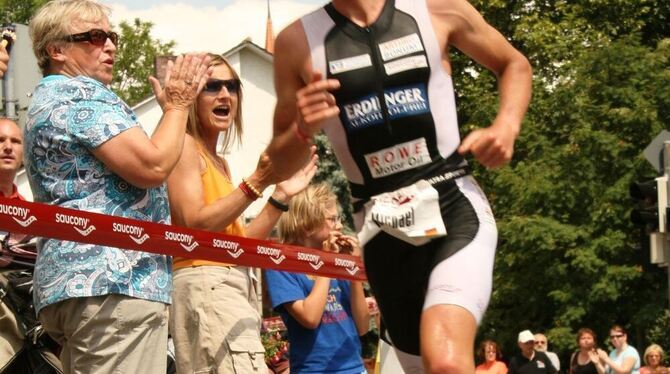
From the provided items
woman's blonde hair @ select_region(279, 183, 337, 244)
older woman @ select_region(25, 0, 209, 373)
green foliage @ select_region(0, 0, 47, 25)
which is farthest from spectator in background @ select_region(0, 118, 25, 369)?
green foliage @ select_region(0, 0, 47, 25)

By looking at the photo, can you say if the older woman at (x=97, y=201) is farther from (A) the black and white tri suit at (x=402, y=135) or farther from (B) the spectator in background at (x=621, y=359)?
(B) the spectator in background at (x=621, y=359)

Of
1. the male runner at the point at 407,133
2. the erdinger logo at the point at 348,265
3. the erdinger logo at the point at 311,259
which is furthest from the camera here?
the erdinger logo at the point at 348,265

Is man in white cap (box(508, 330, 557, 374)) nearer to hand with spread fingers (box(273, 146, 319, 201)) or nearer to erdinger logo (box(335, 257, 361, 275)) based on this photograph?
erdinger logo (box(335, 257, 361, 275))

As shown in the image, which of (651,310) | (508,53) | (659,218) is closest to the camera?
(508,53)

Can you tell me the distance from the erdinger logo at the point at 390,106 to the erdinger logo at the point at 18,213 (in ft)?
6.14

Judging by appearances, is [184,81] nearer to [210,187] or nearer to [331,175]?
[210,187]

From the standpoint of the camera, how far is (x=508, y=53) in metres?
5.82

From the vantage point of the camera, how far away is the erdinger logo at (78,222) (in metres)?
5.97

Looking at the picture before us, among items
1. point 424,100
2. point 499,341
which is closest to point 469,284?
point 424,100

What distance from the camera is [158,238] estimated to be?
673cm

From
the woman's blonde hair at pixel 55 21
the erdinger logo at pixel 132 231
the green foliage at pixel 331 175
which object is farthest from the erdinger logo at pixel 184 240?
the green foliage at pixel 331 175

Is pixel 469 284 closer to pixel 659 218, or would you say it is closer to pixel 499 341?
pixel 659 218

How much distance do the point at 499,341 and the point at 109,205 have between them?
2735 cm

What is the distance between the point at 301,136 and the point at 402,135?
0.43 meters
